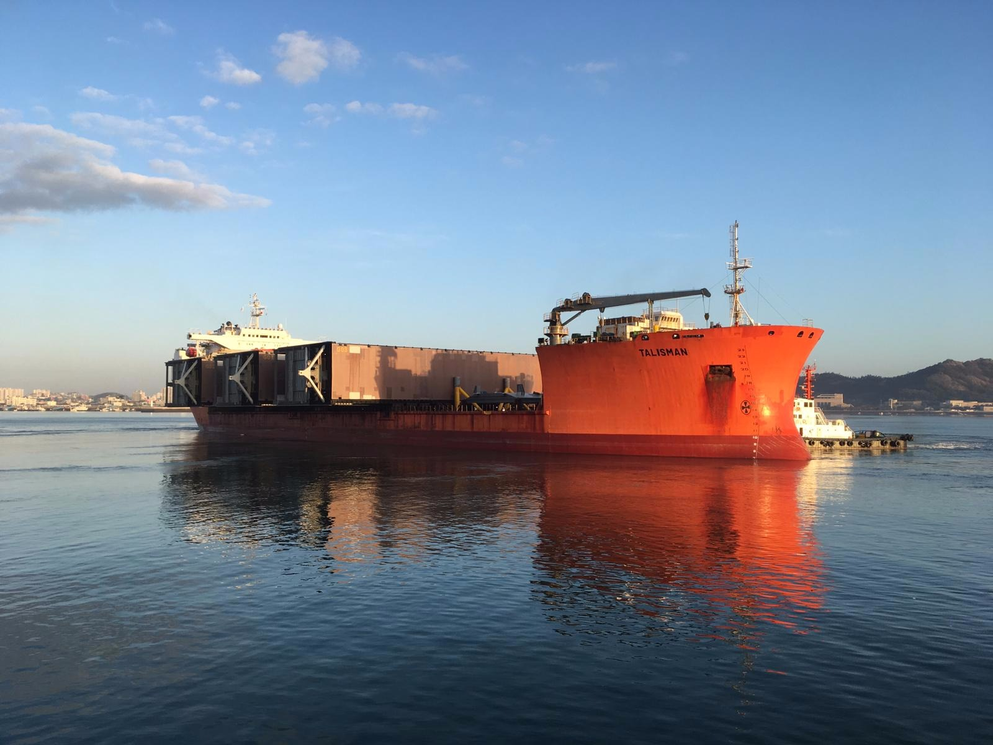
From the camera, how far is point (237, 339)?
91625 millimetres

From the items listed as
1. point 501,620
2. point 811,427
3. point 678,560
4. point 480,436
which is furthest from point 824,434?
point 501,620

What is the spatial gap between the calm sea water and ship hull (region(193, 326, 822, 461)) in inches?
508

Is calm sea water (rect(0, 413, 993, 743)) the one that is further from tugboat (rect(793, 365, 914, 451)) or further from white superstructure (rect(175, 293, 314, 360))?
white superstructure (rect(175, 293, 314, 360))

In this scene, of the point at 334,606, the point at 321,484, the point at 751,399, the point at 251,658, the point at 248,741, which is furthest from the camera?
the point at 751,399

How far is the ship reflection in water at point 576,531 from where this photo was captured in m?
14.7

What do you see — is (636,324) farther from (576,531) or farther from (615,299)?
(576,531)

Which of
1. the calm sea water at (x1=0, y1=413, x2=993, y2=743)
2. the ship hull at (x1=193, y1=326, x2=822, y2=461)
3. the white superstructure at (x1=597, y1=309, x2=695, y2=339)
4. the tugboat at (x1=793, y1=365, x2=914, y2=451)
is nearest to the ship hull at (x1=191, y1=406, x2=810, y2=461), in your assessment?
the ship hull at (x1=193, y1=326, x2=822, y2=461)

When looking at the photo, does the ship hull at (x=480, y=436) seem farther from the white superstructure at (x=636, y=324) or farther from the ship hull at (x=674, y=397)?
the white superstructure at (x=636, y=324)

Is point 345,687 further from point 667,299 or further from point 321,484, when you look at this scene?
point 667,299

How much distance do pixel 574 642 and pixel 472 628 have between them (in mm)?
2130

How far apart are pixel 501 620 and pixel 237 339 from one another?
86.4 metres

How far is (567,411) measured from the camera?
1943 inches

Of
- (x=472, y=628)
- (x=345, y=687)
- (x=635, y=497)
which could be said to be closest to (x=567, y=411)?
(x=635, y=497)

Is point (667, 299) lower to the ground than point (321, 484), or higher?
higher
